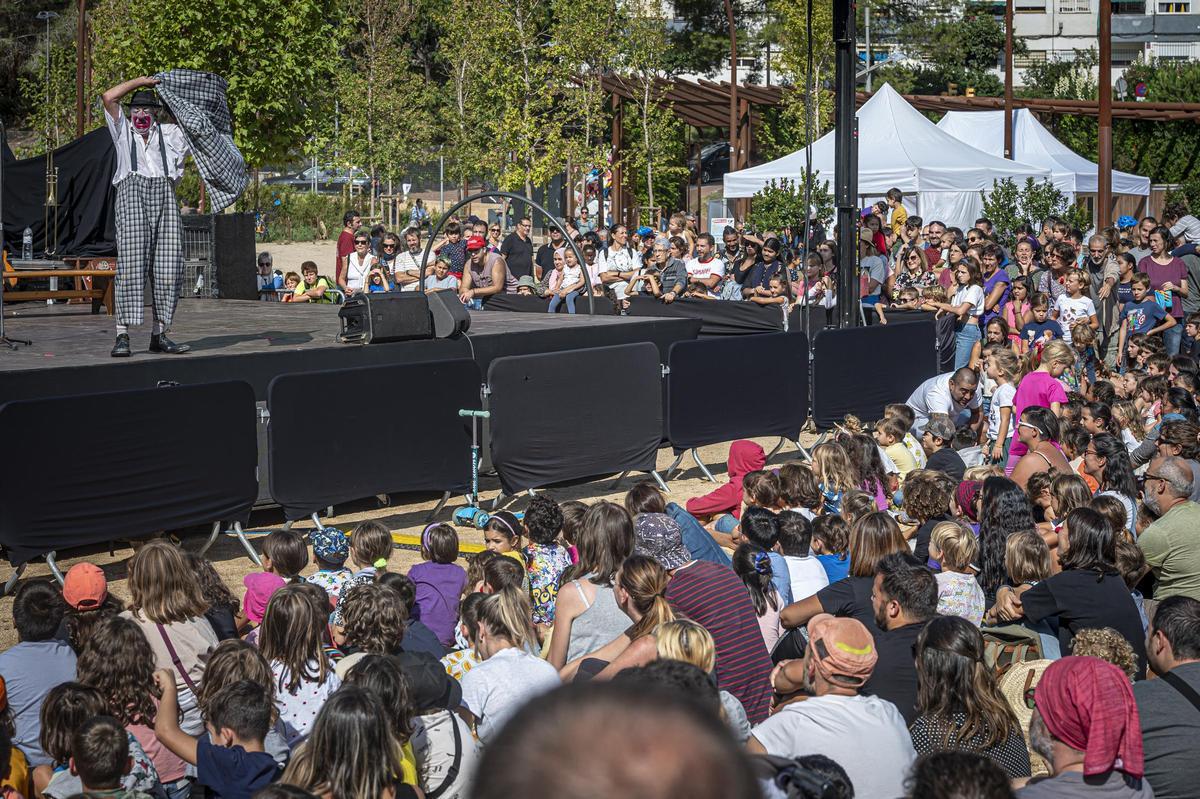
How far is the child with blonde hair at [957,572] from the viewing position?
19.1 ft

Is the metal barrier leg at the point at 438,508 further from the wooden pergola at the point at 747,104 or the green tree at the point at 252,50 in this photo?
the wooden pergola at the point at 747,104

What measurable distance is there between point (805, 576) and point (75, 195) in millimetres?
14024

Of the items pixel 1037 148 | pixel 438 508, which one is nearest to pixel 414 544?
pixel 438 508

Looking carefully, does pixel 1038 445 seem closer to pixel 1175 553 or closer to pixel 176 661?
pixel 1175 553

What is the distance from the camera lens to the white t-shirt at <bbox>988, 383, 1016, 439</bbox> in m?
10.4

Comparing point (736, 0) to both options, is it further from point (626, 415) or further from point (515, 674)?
point (515, 674)

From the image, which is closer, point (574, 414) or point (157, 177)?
point (157, 177)

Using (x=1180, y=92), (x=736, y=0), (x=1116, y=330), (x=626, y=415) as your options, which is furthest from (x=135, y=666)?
(x=736, y=0)

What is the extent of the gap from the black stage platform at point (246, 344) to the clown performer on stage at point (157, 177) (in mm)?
355

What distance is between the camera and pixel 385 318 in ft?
35.4

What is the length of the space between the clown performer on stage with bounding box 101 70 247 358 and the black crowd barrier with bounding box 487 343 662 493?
2483 mm

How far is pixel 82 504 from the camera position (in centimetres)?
818

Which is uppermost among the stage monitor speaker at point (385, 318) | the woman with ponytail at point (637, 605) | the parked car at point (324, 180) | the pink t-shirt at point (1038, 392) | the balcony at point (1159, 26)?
the balcony at point (1159, 26)

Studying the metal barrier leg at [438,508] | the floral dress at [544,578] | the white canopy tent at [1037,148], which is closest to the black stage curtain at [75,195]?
the metal barrier leg at [438,508]
